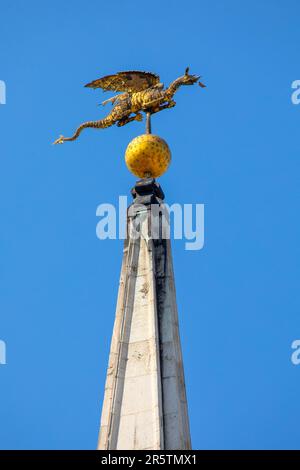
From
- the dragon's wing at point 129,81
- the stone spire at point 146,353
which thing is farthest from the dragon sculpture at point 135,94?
the stone spire at point 146,353

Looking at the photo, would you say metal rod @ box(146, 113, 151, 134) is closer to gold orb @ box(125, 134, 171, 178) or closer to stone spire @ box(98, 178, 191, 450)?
gold orb @ box(125, 134, 171, 178)

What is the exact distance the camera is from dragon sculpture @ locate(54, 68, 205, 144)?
27359mm

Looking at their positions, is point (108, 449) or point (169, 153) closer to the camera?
point (108, 449)

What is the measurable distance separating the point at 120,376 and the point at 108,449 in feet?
5.88

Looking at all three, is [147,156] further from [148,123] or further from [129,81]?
[129,81]

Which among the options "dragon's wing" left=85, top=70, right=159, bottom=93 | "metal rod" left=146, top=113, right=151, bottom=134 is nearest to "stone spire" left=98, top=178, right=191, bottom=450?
"metal rod" left=146, top=113, right=151, bottom=134

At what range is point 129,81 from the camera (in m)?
28.0

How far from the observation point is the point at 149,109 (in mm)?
27422

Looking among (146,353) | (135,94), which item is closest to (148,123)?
(135,94)

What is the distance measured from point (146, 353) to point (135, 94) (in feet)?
26.9

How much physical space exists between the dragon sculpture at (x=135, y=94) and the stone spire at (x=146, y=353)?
2.78 metres

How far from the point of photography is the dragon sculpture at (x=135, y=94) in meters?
27.4
